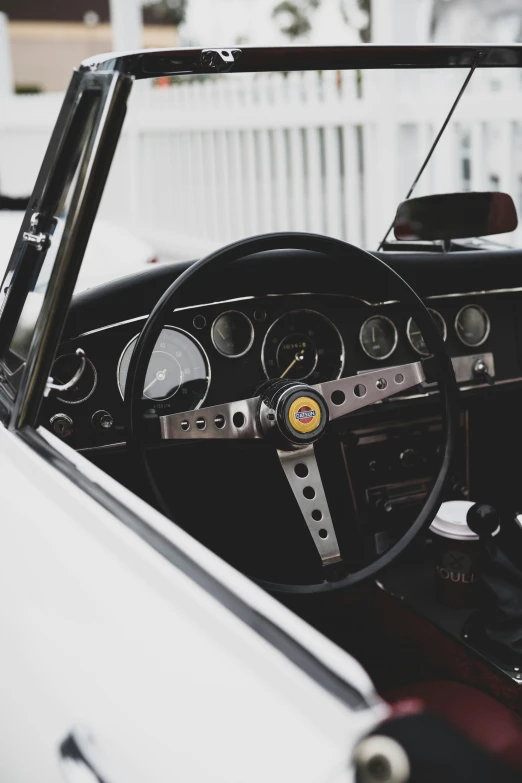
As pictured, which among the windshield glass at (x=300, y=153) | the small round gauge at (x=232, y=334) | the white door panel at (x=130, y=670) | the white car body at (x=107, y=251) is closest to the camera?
the white door panel at (x=130, y=670)

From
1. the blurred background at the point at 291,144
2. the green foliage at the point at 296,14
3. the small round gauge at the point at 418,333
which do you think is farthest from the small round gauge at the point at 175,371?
the green foliage at the point at 296,14

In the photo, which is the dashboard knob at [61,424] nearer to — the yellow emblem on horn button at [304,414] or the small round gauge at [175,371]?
the small round gauge at [175,371]

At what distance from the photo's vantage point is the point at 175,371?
212cm

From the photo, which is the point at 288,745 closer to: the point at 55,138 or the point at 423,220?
the point at 55,138

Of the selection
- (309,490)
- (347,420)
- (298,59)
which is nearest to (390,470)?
(347,420)

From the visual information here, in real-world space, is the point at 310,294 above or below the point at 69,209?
below

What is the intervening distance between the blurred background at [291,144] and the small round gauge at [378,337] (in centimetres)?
160

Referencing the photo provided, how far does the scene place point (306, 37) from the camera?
17.4 metres

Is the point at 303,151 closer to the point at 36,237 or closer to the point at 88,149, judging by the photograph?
the point at 36,237

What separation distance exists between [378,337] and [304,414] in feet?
2.26

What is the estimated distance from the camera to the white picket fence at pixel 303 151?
234 inches

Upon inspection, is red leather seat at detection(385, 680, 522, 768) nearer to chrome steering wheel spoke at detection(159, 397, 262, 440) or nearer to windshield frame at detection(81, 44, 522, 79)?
chrome steering wheel spoke at detection(159, 397, 262, 440)

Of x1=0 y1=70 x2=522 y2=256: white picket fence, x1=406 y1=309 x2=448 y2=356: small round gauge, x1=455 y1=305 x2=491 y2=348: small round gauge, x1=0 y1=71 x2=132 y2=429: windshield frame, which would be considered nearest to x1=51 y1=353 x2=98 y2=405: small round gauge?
x1=0 y1=71 x2=132 y2=429: windshield frame

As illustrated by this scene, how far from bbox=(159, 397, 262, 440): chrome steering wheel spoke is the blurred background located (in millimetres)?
1979
